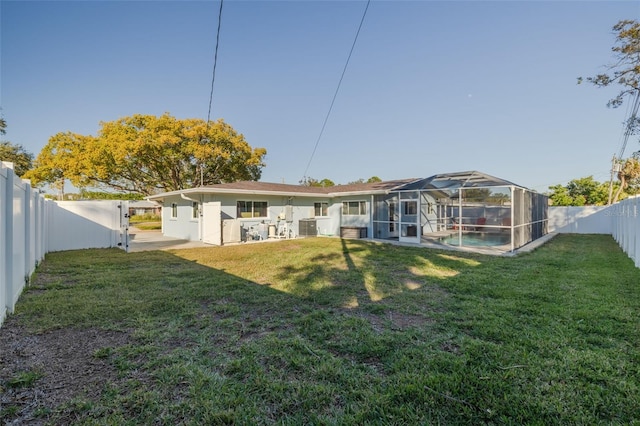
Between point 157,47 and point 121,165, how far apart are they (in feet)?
40.2

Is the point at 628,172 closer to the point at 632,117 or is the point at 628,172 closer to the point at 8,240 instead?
the point at 632,117

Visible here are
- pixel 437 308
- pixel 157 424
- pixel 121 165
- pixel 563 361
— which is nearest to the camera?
pixel 157 424

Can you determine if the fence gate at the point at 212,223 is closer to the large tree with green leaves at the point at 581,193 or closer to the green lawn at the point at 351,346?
the green lawn at the point at 351,346

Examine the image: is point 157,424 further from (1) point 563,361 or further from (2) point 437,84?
(2) point 437,84

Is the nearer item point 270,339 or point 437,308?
point 270,339

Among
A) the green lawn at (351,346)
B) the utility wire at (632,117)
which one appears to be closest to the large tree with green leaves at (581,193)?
the utility wire at (632,117)

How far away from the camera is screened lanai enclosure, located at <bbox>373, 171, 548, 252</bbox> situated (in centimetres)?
1094

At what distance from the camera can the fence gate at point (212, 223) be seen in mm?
12852

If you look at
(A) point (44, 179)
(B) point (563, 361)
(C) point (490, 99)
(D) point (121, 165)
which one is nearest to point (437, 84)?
(C) point (490, 99)

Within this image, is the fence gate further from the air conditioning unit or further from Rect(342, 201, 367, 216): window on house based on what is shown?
Rect(342, 201, 367, 216): window on house

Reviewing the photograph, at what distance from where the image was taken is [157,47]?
10.7 meters

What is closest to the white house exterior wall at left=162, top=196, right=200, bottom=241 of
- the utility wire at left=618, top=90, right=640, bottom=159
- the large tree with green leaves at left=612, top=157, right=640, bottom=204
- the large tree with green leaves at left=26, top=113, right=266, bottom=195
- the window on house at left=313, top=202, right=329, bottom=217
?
the large tree with green leaves at left=26, top=113, right=266, bottom=195

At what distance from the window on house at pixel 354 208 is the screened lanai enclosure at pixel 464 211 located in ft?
2.57

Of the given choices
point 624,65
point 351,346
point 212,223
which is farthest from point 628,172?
point 351,346
